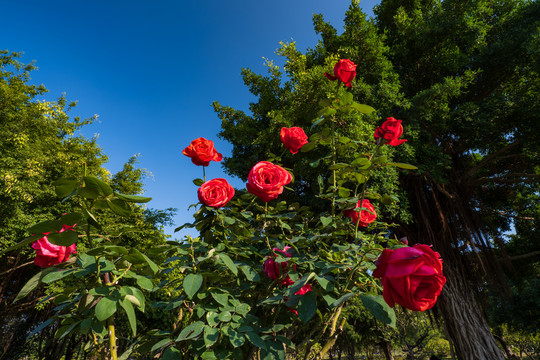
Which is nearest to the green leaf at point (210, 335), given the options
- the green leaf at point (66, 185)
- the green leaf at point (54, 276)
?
the green leaf at point (54, 276)

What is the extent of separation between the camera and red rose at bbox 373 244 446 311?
57 centimetres

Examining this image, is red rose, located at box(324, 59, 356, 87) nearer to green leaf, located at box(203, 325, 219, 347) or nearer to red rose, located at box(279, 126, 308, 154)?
red rose, located at box(279, 126, 308, 154)

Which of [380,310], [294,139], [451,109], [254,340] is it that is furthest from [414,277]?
[451,109]

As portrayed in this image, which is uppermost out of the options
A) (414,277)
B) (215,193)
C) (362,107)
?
(362,107)

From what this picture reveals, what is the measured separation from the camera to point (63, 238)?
0.57 m

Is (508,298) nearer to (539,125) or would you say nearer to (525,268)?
(525,268)

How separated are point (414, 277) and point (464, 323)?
6108 mm

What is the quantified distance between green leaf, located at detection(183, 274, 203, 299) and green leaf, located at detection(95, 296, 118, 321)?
0.21 meters

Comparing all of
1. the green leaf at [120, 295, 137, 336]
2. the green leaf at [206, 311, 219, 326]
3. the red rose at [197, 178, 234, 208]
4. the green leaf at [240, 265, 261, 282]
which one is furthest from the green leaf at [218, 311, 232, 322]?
the red rose at [197, 178, 234, 208]

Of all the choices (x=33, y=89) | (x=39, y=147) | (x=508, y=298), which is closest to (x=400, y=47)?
(x=508, y=298)

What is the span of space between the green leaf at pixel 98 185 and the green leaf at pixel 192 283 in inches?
15.2

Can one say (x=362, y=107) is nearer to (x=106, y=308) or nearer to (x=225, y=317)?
(x=225, y=317)

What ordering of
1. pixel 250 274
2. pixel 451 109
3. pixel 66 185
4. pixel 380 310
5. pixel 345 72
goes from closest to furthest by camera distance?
1. pixel 66 185
2. pixel 380 310
3. pixel 250 274
4. pixel 345 72
5. pixel 451 109

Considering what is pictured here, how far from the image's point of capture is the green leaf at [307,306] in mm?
705
